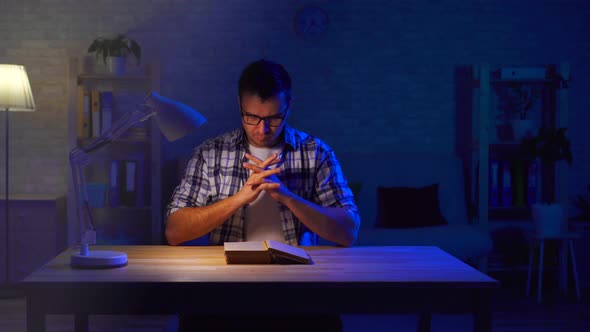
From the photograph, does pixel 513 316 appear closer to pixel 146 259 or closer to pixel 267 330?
pixel 267 330

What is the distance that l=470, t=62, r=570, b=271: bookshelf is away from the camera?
14.6 ft

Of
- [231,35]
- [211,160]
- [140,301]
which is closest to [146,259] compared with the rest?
[140,301]

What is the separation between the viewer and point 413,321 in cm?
359

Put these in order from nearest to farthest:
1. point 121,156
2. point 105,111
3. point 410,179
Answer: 1. point 105,111
2. point 410,179
3. point 121,156

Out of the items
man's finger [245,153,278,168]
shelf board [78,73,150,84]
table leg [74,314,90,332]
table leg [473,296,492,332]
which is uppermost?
shelf board [78,73,150,84]

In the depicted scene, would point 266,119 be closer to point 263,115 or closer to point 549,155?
point 263,115

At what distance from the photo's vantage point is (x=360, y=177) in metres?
4.48

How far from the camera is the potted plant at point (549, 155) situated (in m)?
4.23

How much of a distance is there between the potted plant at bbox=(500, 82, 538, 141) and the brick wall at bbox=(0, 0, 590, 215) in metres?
0.22

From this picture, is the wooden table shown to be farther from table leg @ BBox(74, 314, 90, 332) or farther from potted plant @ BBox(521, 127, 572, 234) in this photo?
potted plant @ BBox(521, 127, 572, 234)

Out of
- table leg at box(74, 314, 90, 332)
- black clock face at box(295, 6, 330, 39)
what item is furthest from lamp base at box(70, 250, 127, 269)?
black clock face at box(295, 6, 330, 39)

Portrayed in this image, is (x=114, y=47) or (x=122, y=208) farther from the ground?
(x=114, y=47)

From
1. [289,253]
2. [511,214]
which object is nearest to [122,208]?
[289,253]

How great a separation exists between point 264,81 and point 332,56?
2619mm
